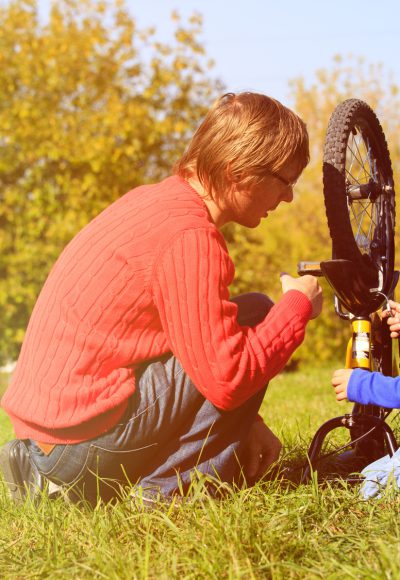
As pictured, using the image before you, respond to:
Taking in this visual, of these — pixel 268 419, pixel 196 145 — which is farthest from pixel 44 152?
pixel 196 145

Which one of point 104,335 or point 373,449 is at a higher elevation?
point 104,335

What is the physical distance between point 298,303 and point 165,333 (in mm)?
445

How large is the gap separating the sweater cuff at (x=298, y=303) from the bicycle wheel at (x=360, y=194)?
0.33 m

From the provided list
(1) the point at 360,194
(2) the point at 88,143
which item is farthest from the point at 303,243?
(1) the point at 360,194

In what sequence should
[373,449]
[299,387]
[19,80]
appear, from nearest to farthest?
[373,449], [299,387], [19,80]

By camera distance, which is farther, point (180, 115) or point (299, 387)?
point (180, 115)

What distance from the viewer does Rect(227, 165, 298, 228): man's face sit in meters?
2.62

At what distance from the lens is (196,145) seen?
8.77 ft

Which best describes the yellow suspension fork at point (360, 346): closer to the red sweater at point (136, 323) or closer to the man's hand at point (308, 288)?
the man's hand at point (308, 288)

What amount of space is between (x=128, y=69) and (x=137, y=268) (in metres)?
7.33

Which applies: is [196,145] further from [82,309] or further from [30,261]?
[30,261]

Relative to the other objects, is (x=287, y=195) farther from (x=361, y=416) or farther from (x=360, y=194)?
(x=361, y=416)

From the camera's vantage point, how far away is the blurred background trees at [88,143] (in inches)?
346

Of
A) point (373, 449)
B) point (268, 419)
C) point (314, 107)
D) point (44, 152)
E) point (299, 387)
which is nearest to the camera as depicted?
point (373, 449)
